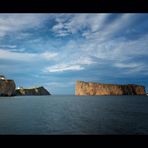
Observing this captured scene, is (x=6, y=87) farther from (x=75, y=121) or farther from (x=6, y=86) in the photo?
(x=75, y=121)

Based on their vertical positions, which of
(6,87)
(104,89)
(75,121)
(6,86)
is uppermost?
(6,86)

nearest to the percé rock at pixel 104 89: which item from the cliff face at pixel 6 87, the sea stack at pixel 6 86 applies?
the cliff face at pixel 6 87

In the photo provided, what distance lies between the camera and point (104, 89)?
164375 mm

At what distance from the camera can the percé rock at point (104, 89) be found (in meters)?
159

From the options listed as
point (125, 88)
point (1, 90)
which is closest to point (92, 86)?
point (125, 88)

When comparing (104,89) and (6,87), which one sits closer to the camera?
(6,87)

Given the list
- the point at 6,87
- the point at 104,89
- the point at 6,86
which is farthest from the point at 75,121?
the point at 104,89

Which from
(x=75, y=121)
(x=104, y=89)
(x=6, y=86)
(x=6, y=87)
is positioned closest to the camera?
(x=75, y=121)

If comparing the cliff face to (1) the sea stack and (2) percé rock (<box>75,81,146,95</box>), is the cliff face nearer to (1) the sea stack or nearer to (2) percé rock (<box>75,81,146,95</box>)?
(1) the sea stack

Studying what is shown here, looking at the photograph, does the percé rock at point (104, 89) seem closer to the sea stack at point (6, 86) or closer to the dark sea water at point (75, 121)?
the sea stack at point (6, 86)

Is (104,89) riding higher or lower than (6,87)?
lower

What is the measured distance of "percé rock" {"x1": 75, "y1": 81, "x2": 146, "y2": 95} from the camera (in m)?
159
